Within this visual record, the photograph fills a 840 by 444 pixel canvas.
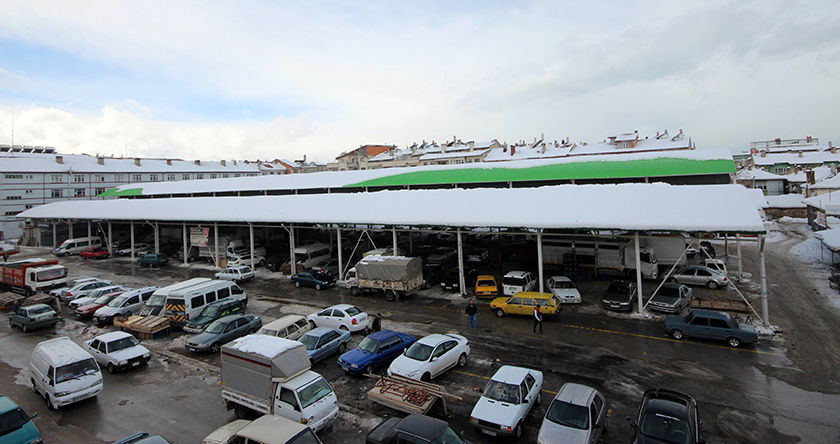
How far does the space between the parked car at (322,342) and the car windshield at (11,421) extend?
7495mm

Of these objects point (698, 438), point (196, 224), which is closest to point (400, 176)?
point (196, 224)

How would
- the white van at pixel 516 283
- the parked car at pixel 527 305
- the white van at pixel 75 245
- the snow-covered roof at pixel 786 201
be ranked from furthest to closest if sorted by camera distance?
the snow-covered roof at pixel 786 201
the white van at pixel 75 245
the white van at pixel 516 283
the parked car at pixel 527 305

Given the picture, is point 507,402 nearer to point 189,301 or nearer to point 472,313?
point 472,313

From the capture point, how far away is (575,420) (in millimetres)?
9422

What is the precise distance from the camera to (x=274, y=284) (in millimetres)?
28594

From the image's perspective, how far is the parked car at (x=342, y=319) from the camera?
18.2 meters

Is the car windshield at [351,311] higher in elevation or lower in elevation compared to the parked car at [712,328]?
higher

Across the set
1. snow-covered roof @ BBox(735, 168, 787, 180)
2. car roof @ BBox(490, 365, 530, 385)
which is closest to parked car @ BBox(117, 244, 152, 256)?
car roof @ BBox(490, 365, 530, 385)

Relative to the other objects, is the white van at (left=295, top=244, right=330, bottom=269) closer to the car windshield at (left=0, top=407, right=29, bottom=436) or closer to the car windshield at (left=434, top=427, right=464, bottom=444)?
the car windshield at (left=0, top=407, right=29, bottom=436)

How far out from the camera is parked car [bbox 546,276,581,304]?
21.3m

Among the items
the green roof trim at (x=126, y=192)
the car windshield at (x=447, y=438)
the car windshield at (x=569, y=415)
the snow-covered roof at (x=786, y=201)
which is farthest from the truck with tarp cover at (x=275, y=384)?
the snow-covered roof at (x=786, y=201)

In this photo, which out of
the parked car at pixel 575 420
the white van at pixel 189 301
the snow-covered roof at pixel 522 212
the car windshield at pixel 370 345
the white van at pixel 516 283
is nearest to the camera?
the parked car at pixel 575 420

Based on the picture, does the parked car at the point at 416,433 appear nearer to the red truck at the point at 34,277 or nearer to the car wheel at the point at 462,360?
the car wheel at the point at 462,360

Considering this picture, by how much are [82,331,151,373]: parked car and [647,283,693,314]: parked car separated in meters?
22.1
